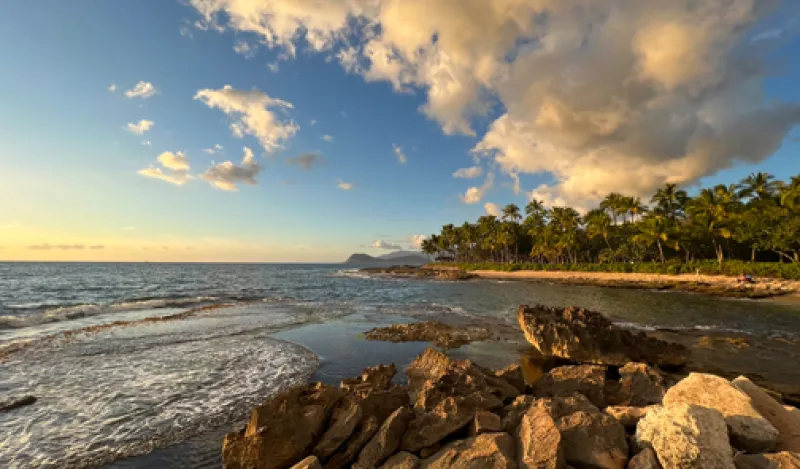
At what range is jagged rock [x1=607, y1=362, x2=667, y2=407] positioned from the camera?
8703 millimetres

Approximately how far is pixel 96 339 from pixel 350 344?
13298mm

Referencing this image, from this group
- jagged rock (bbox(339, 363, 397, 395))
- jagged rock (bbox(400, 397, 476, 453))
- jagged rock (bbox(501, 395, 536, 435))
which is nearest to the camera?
jagged rock (bbox(400, 397, 476, 453))

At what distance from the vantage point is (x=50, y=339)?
18469 millimetres

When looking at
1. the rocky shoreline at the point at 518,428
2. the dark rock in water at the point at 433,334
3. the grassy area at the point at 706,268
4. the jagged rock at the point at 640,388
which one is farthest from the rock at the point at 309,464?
the grassy area at the point at 706,268

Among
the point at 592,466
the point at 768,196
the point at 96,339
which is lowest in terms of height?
the point at 96,339

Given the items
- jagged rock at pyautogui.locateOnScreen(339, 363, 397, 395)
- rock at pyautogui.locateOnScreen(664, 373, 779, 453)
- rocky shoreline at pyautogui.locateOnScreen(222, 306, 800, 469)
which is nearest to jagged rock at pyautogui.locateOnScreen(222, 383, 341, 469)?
rocky shoreline at pyautogui.locateOnScreen(222, 306, 800, 469)

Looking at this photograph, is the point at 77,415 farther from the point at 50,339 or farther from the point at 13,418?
the point at 50,339

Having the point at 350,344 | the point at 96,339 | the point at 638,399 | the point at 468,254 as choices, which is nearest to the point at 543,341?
the point at 638,399

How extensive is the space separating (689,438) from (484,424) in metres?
2.97

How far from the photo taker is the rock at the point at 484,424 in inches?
251

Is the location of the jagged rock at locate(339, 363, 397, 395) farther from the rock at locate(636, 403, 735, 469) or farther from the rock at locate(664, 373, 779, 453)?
the rock at locate(664, 373, 779, 453)

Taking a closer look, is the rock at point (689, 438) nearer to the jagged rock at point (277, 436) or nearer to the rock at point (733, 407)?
the rock at point (733, 407)

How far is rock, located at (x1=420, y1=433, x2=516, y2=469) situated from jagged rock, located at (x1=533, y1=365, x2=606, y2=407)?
3.67 m

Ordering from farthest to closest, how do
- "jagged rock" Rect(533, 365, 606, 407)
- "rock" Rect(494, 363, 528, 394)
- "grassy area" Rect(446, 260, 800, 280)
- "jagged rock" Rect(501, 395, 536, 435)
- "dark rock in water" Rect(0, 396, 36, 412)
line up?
"grassy area" Rect(446, 260, 800, 280)
"dark rock in water" Rect(0, 396, 36, 412)
"rock" Rect(494, 363, 528, 394)
"jagged rock" Rect(533, 365, 606, 407)
"jagged rock" Rect(501, 395, 536, 435)
